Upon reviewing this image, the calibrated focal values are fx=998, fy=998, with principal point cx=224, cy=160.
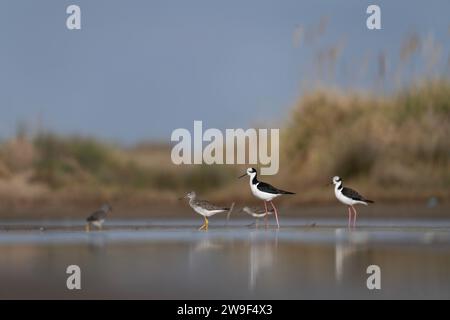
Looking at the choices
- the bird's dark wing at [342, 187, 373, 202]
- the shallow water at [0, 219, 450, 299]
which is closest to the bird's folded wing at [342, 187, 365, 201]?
the bird's dark wing at [342, 187, 373, 202]

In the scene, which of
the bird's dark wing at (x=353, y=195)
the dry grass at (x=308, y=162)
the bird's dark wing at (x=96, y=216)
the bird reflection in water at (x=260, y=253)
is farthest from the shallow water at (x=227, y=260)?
the dry grass at (x=308, y=162)

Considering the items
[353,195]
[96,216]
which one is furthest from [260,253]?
[353,195]

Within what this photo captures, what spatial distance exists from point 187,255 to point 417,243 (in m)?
2.91

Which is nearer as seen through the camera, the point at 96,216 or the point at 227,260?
the point at 227,260

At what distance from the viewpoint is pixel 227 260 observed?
10070mm

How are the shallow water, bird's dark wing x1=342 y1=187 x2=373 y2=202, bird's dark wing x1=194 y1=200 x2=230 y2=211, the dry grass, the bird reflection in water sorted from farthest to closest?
the dry grass → bird's dark wing x1=342 y1=187 x2=373 y2=202 → bird's dark wing x1=194 y1=200 x2=230 y2=211 → the bird reflection in water → the shallow water

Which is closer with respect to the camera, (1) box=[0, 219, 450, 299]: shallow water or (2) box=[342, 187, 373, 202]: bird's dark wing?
(1) box=[0, 219, 450, 299]: shallow water

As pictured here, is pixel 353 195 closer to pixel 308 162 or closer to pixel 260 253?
pixel 308 162

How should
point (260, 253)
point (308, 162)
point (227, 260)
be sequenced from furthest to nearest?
point (308, 162), point (260, 253), point (227, 260)

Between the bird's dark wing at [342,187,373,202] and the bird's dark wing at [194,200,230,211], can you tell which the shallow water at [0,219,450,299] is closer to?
the bird's dark wing at [194,200,230,211]

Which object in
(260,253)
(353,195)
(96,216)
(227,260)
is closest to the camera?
(227,260)

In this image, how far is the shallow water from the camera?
8.11 meters

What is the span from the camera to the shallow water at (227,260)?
8.11 metres
